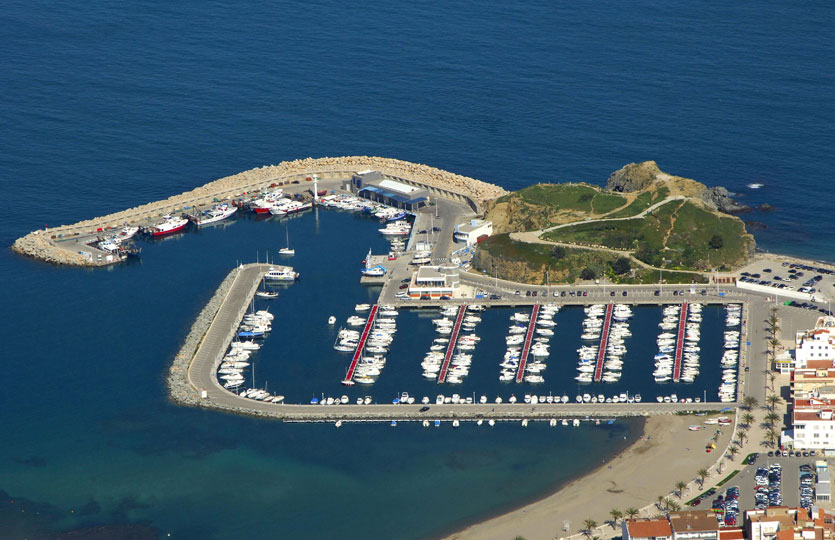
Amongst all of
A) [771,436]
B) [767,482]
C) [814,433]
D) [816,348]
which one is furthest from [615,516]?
[816,348]

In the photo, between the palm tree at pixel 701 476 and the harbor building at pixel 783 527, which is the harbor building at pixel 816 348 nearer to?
the palm tree at pixel 701 476

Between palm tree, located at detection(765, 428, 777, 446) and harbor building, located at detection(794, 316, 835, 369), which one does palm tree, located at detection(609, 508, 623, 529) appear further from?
harbor building, located at detection(794, 316, 835, 369)

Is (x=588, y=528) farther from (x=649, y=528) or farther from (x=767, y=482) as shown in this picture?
(x=767, y=482)

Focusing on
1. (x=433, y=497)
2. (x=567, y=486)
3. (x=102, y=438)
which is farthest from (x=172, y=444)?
(x=567, y=486)

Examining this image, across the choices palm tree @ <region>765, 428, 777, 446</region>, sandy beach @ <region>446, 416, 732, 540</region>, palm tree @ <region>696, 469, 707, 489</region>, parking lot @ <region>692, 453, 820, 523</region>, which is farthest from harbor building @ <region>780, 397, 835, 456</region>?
palm tree @ <region>696, 469, 707, 489</region>

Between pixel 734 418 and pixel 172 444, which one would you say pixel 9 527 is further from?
pixel 734 418

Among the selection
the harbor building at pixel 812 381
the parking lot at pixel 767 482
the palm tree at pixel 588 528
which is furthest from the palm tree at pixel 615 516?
the harbor building at pixel 812 381
